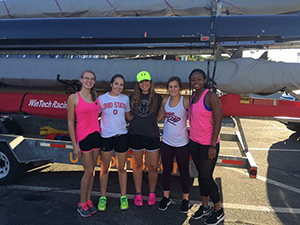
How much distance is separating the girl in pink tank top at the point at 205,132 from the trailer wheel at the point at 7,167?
290 centimetres

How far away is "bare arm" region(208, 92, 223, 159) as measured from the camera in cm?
275

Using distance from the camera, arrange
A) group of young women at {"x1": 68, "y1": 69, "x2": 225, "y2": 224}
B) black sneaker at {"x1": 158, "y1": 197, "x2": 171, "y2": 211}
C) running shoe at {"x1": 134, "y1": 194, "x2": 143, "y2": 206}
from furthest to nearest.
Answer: running shoe at {"x1": 134, "y1": 194, "x2": 143, "y2": 206}
black sneaker at {"x1": 158, "y1": 197, "x2": 171, "y2": 211}
group of young women at {"x1": 68, "y1": 69, "x2": 225, "y2": 224}

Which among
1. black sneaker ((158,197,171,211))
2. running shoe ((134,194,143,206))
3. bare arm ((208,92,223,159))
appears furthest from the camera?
running shoe ((134,194,143,206))

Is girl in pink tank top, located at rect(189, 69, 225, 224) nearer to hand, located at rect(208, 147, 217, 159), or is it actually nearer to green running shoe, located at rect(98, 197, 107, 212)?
hand, located at rect(208, 147, 217, 159)

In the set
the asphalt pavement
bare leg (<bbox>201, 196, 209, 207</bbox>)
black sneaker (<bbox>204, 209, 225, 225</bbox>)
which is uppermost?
bare leg (<bbox>201, 196, 209, 207</bbox>)

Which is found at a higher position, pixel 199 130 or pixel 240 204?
pixel 199 130

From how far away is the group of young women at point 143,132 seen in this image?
2.95 meters

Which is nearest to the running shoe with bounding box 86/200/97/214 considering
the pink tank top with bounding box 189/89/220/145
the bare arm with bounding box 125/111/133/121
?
the bare arm with bounding box 125/111/133/121

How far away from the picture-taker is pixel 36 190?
3900mm

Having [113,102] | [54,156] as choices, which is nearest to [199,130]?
[113,102]

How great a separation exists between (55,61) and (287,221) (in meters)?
4.07

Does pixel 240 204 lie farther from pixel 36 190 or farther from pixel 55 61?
pixel 55 61

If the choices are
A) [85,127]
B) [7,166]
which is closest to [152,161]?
[85,127]

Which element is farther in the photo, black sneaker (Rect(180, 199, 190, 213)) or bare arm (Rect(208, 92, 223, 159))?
black sneaker (Rect(180, 199, 190, 213))
